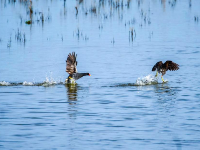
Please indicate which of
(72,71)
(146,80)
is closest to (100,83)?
(72,71)

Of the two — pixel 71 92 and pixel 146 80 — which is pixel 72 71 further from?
pixel 146 80

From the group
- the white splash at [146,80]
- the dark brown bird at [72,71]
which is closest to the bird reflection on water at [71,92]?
the dark brown bird at [72,71]

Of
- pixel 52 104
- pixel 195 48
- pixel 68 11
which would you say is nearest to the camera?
pixel 52 104

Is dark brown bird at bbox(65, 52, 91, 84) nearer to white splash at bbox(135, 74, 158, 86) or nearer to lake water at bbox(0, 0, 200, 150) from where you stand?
lake water at bbox(0, 0, 200, 150)

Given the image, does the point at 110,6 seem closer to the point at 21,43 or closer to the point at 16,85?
the point at 21,43

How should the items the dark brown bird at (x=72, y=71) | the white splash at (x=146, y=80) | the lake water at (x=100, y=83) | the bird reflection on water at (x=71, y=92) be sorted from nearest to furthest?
the lake water at (x=100, y=83) < the bird reflection on water at (x=71, y=92) < the white splash at (x=146, y=80) < the dark brown bird at (x=72, y=71)

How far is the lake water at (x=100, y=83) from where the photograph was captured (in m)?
10.8

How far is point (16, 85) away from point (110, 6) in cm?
2118

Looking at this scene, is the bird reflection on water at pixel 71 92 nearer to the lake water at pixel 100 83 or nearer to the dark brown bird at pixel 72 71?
the lake water at pixel 100 83

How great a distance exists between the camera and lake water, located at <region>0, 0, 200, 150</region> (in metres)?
10.8

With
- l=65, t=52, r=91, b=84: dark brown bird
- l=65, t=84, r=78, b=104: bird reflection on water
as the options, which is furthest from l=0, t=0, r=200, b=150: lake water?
l=65, t=52, r=91, b=84: dark brown bird

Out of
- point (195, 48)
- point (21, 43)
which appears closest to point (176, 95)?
point (195, 48)

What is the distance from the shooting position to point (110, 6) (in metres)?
36.7

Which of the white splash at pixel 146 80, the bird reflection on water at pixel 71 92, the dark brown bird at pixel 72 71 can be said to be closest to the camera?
the bird reflection on water at pixel 71 92
